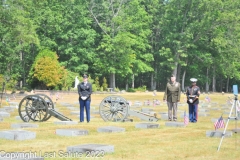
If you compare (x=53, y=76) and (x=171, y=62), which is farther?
(x=171, y=62)

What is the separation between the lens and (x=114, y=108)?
15.6 metres

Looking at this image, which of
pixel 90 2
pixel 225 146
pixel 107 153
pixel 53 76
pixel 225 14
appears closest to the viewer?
pixel 107 153

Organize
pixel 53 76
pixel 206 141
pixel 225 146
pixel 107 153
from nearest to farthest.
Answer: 1. pixel 107 153
2. pixel 225 146
3. pixel 206 141
4. pixel 53 76

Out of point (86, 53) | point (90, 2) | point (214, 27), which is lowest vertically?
point (86, 53)

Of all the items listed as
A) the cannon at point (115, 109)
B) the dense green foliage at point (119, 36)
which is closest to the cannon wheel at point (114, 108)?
the cannon at point (115, 109)

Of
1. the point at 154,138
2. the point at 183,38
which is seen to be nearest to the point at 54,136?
the point at 154,138

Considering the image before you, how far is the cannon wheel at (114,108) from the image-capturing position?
1537 cm

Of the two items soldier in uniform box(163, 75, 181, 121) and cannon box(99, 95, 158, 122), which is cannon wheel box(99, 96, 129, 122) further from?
soldier in uniform box(163, 75, 181, 121)

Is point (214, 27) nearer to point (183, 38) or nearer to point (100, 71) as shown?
point (183, 38)

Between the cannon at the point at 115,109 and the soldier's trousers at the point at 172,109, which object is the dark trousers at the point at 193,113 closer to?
the soldier's trousers at the point at 172,109

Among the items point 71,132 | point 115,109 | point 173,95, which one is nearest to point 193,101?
point 173,95

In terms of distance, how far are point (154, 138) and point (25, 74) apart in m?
43.6

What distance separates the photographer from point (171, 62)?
54.1 meters

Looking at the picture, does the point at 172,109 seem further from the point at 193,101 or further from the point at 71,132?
the point at 71,132
